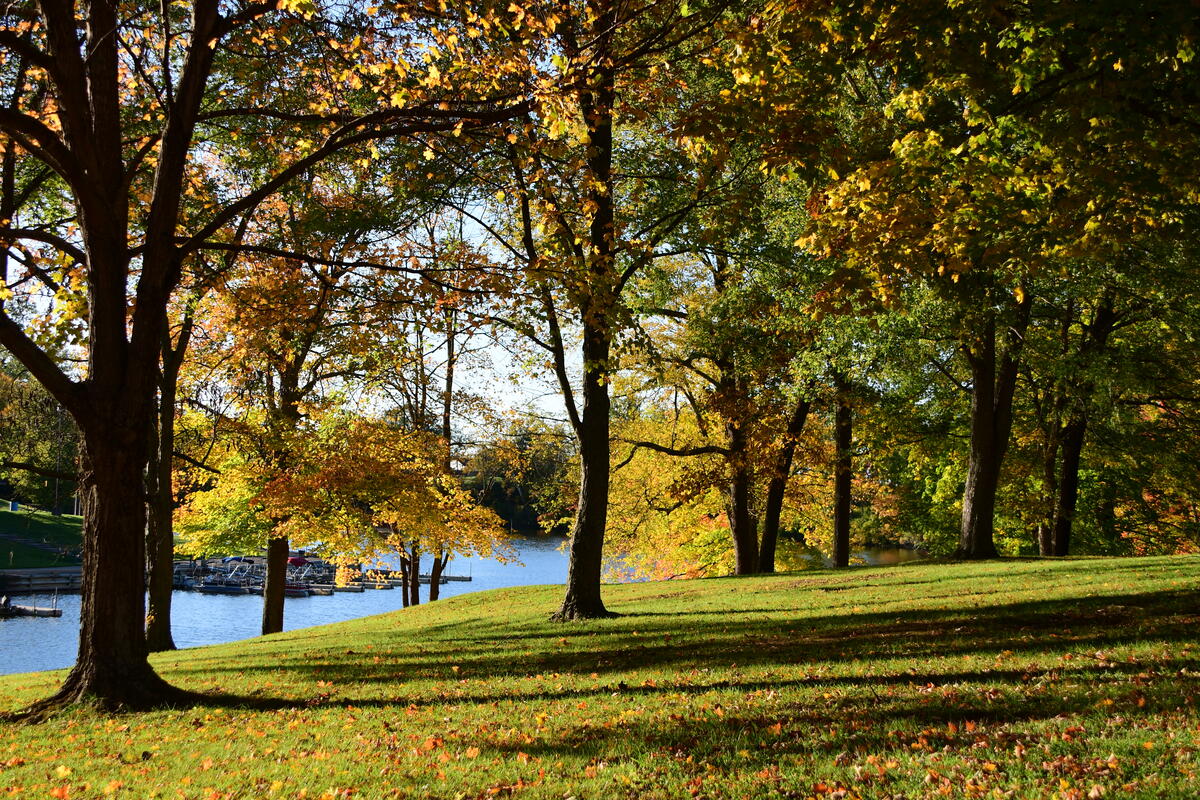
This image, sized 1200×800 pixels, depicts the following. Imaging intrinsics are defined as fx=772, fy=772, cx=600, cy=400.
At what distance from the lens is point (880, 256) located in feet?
29.9

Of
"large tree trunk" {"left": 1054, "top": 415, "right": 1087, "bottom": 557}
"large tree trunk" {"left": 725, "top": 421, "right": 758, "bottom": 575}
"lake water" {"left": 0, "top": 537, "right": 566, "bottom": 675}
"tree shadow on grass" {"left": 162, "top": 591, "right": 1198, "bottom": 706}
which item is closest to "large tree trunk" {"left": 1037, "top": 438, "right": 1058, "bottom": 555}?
"large tree trunk" {"left": 1054, "top": 415, "right": 1087, "bottom": 557}

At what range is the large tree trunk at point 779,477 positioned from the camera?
846 inches

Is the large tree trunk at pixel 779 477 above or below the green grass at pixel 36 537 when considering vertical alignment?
above

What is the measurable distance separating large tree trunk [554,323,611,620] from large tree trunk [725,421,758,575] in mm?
8788

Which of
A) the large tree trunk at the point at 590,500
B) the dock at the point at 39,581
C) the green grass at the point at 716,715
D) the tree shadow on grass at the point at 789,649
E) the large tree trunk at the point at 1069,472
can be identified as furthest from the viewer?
the dock at the point at 39,581

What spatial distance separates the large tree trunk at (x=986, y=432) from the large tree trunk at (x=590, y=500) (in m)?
9.46

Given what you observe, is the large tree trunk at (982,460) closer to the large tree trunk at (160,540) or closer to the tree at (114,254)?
the tree at (114,254)

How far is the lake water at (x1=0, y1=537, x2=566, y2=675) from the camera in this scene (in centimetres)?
2884

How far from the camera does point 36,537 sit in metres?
58.8

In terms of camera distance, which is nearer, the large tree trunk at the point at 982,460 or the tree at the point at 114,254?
the tree at the point at 114,254

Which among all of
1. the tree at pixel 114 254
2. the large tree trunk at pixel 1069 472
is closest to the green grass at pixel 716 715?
the tree at pixel 114 254

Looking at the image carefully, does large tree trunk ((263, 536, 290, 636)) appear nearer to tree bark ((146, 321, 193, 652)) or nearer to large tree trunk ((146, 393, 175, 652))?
tree bark ((146, 321, 193, 652))

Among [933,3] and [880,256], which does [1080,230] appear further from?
[933,3]

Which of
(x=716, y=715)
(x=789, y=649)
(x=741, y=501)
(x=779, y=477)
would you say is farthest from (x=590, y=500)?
(x=741, y=501)
